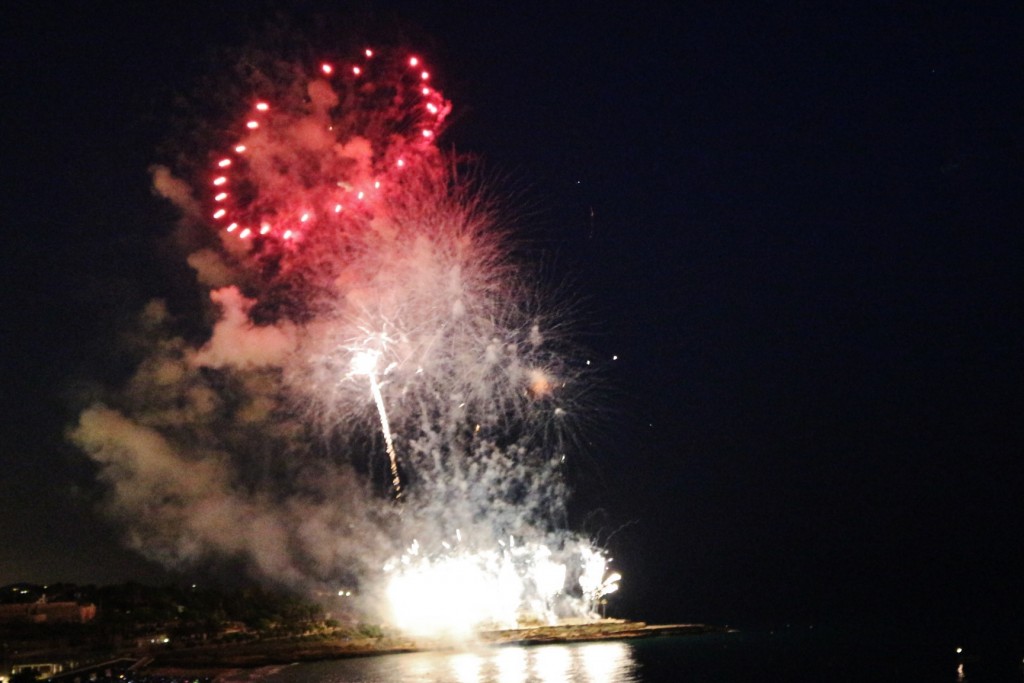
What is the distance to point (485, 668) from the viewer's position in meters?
46.7

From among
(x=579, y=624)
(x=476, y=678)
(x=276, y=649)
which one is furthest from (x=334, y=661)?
(x=579, y=624)

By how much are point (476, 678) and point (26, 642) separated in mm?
26683

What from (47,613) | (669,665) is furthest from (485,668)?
(47,613)

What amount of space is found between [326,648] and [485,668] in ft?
47.6

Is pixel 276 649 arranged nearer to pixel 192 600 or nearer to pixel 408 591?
pixel 408 591

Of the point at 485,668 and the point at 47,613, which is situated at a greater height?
the point at 47,613

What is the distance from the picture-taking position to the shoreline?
4781 centimetres

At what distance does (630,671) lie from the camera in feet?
154

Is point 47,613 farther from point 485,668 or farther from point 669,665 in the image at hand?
point 669,665

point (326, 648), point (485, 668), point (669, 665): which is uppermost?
point (326, 648)

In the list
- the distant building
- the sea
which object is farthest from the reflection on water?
the distant building

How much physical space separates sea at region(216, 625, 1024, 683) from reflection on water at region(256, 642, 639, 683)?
5 centimetres

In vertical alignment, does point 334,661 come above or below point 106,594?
below

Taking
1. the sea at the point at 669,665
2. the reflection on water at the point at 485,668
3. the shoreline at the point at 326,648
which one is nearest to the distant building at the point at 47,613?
the shoreline at the point at 326,648
